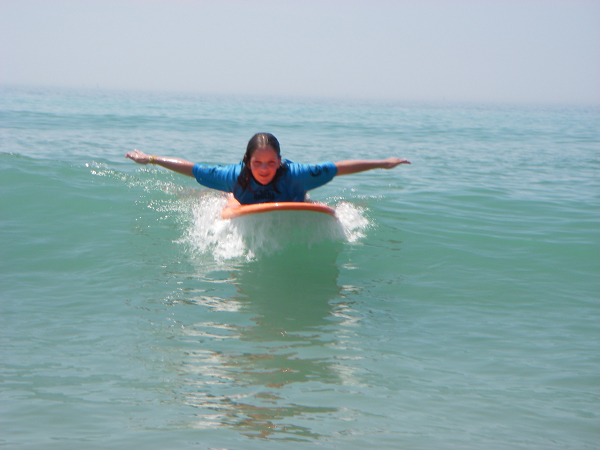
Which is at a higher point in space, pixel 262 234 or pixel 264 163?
pixel 264 163

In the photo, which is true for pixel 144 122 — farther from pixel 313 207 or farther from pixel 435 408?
pixel 435 408

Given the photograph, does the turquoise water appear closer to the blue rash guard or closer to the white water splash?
the white water splash

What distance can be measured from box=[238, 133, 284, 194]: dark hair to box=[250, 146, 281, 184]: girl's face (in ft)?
0.12

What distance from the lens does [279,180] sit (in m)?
5.82

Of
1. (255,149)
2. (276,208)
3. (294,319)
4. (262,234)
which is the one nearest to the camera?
(294,319)

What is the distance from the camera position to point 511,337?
14.5ft

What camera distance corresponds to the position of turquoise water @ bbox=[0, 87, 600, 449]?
3.23 meters

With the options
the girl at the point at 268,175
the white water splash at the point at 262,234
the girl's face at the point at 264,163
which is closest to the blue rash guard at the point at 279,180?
the girl at the point at 268,175

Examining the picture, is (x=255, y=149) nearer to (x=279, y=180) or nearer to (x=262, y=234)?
(x=279, y=180)

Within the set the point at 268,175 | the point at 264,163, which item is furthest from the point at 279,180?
the point at 264,163

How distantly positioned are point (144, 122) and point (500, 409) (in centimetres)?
2112

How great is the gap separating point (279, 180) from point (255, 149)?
0.45 metres

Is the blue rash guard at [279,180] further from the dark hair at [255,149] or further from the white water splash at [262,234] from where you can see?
the white water splash at [262,234]

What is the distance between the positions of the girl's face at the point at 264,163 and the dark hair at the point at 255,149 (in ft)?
0.12
